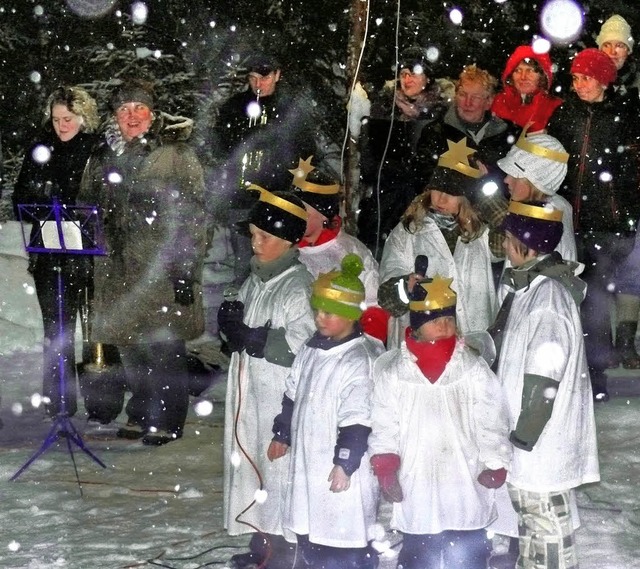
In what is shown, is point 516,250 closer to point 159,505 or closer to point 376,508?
point 376,508

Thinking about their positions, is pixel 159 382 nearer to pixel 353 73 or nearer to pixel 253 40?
pixel 353 73

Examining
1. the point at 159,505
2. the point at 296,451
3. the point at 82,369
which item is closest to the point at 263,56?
the point at 82,369

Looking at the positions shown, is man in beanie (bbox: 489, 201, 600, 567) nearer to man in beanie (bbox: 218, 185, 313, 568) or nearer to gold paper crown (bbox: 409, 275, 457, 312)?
gold paper crown (bbox: 409, 275, 457, 312)

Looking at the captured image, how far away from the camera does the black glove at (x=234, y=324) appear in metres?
4.92

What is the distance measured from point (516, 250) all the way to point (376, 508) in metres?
1.19

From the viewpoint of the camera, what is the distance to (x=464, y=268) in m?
5.44

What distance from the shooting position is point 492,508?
4586 millimetres

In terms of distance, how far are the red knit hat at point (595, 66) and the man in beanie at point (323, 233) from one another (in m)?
2.45

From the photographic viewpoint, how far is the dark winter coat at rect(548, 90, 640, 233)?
24.1ft

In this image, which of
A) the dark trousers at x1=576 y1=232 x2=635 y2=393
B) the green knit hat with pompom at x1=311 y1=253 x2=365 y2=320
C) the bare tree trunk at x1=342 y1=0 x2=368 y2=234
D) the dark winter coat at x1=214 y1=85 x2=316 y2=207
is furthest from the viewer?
the bare tree trunk at x1=342 y1=0 x2=368 y2=234

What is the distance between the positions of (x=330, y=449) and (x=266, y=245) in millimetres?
984

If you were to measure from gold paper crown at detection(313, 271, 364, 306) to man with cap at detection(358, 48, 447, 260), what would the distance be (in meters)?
3.43

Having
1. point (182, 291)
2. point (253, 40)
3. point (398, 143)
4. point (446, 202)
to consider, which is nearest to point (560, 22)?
point (253, 40)

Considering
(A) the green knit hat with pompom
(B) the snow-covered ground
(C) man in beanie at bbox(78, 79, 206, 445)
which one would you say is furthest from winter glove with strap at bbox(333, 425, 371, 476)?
(C) man in beanie at bbox(78, 79, 206, 445)
